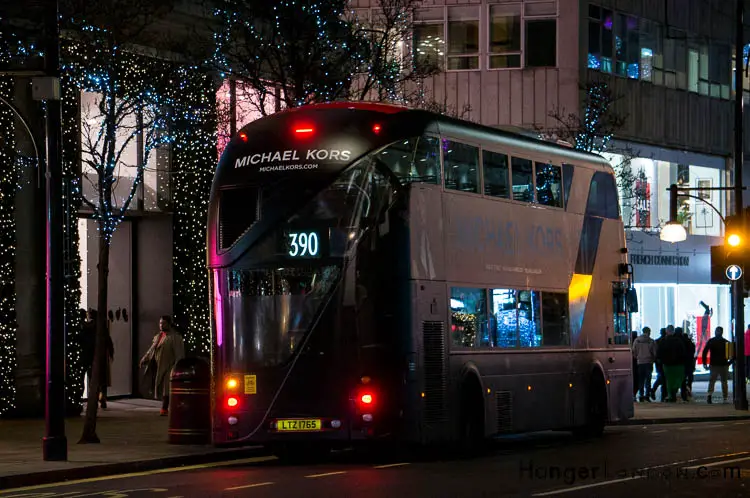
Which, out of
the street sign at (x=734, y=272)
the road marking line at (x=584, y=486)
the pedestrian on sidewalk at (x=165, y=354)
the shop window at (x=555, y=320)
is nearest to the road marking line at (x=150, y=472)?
the shop window at (x=555, y=320)

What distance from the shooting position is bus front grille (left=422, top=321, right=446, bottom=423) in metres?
19.2

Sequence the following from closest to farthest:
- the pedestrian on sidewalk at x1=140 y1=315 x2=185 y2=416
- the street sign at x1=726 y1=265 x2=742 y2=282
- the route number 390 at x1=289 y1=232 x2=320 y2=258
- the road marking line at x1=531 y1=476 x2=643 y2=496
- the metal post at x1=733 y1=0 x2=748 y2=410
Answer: the road marking line at x1=531 y1=476 x2=643 y2=496, the route number 390 at x1=289 y1=232 x2=320 y2=258, the pedestrian on sidewalk at x1=140 y1=315 x2=185 y2=416, the metal post at x1=733 y1=0 x2=748 y2=410, the street sign at x1=726 y1=265 x2=742 y2=282

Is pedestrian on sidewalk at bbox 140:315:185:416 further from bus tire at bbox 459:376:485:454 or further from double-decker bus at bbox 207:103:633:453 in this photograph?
bus tire at bbox 459:376:485:454

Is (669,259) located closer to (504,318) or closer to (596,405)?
(596,405)

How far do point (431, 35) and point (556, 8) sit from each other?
3.57m

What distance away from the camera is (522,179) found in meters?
22.1

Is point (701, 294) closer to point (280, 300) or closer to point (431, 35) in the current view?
point (431, 35)

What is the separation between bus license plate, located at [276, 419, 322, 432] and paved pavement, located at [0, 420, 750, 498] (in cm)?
50

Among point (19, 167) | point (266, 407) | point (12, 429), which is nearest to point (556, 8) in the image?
point (19, 167)

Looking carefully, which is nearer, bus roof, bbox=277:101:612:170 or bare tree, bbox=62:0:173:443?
bus roof, bbox=277:101:612:170

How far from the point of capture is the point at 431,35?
4275cm

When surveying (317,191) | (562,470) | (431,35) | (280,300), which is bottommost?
(562,470)

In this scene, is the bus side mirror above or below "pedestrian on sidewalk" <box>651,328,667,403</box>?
above

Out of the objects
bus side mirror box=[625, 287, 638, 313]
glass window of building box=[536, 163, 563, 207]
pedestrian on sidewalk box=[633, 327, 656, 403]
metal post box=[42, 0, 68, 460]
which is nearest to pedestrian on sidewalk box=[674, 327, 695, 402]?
pedestrian on sidewalk box=[633, 327, 656, 403]
